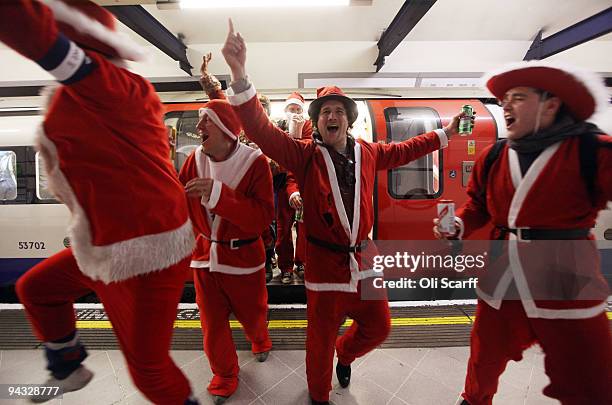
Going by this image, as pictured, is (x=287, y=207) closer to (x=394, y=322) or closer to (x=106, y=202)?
(x=394, y=322)

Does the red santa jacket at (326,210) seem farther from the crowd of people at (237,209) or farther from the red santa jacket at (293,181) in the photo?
the red santa jacket at (293,181)

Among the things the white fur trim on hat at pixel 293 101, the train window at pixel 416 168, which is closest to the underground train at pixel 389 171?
the train window at pixel 416 168

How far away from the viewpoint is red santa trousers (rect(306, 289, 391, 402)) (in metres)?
1.59

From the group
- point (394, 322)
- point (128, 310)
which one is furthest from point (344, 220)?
point (394, 322)

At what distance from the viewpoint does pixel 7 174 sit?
10.8 feet

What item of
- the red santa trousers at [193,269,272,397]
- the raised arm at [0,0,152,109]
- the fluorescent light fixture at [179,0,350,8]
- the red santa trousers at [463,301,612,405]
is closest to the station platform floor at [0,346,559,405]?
the red santa trousers at [193,269,272,397]

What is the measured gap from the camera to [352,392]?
6.01 feet

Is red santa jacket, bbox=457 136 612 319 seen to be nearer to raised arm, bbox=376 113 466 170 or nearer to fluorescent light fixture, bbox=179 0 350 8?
raised arm, bbox=376 113 466 170

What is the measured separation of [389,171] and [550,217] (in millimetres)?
2234

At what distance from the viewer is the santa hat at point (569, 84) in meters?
1.14

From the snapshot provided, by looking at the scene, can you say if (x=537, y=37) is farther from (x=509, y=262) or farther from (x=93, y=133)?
(x=93, y=133)

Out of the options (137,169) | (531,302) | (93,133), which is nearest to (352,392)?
(531,302)

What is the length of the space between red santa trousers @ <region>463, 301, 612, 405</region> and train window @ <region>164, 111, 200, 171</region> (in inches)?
132

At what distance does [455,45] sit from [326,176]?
1.62 m
